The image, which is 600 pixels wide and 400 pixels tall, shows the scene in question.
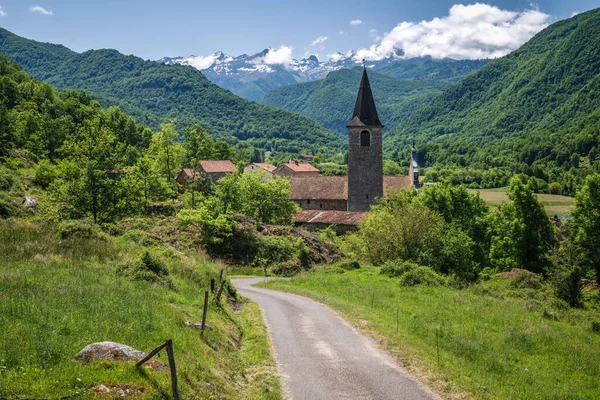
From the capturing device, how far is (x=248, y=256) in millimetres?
37438

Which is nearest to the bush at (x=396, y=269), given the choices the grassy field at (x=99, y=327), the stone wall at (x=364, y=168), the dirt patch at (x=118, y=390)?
the grassy field at (x=99, y=327)

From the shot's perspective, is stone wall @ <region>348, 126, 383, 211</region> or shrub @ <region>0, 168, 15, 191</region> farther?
stone wall @ <region>348, 126, 383, 211</region>

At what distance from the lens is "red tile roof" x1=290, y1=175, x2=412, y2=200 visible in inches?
2457

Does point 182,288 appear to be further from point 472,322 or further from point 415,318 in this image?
point 472,322

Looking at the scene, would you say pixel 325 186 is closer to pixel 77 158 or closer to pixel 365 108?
pixel 365 108

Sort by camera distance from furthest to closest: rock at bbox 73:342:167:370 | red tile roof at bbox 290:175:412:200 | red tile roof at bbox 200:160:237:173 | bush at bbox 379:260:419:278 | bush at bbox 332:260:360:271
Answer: red tile roof at bbox 200:160:237:173 → red tile roof at bbox 290:175:412:200 → bush at bbox 332:260:360:271 → bush at bbox 379:260:419:278 → rock at bbox 73:342:167:370

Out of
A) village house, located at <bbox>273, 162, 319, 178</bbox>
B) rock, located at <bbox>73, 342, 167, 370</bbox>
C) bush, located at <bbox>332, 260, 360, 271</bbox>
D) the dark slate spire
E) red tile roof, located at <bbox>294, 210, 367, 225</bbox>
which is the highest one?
the dark slate spire

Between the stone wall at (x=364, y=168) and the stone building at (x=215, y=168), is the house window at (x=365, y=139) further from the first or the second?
the stone building at (x=215, y=168)

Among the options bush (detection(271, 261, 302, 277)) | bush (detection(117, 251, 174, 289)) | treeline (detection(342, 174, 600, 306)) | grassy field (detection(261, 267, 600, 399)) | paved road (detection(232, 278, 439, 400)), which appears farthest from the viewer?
bush (detection(271, 261, 302, 277))

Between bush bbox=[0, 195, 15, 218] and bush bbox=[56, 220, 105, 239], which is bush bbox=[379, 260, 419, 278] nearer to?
bush bbox=[56, 220, 105, 239]

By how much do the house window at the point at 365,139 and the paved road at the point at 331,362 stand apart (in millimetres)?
40525

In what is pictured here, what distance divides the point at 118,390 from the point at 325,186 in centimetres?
5693

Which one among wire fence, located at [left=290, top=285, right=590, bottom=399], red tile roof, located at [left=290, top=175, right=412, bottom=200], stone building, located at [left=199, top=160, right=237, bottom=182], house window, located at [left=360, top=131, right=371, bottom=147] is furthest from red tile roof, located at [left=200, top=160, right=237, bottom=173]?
wire fence, located at [left=290, top=285, right=590, bottom=399]

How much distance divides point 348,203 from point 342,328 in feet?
141
